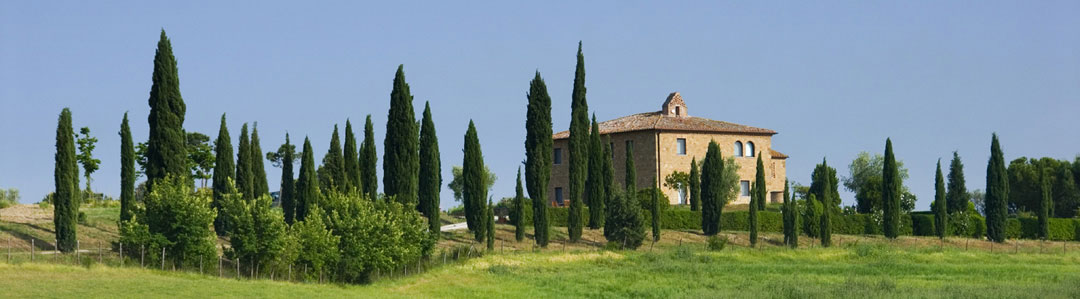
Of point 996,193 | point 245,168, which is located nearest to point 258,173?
point 245,168

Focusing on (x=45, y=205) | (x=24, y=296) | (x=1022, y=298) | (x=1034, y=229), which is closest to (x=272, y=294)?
(x=24, y=296)

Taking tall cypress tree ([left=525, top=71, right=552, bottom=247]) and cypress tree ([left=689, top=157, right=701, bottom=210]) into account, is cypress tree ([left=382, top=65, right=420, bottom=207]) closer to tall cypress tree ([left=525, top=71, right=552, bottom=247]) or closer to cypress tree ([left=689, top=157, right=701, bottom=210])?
tall cypress tree ([left=525, top=71, right=552, bottom=247])

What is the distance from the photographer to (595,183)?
7512 centimetres

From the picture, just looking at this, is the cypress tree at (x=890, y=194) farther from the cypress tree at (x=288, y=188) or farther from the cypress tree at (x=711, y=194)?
the cypress tree at (x=288, y=188)

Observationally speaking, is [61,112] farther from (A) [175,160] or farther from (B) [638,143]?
(B) [638,143]

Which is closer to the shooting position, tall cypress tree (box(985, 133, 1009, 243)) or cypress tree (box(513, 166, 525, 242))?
cypress tree (box(513, 166, 525, 242))

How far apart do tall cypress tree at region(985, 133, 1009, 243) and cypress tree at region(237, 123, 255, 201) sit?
143 feet

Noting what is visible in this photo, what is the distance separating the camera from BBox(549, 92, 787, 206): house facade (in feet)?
294

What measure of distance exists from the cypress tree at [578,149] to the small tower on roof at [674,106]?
59.2 feet

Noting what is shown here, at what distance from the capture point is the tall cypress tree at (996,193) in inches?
3147

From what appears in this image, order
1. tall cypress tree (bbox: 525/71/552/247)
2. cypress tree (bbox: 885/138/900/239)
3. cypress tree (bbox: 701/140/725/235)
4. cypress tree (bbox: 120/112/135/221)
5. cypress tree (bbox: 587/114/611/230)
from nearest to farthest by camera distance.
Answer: cypress tree (bbox: 120/112/135/221) → tall cypress tree (bbox: 525/71/552/247) → cypress tree (bbox: 587/114/611/230) → cypress tree (bbox: 701/140/725/235) → cypress tree (bbox: 885/138/900/239)

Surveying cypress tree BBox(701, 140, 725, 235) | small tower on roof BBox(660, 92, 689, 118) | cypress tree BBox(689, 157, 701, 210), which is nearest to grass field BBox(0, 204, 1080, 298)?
cypress tree BBox(701, 140, 725, 235)

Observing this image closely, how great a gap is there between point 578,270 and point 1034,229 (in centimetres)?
3963

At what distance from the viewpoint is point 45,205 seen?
242 feet
